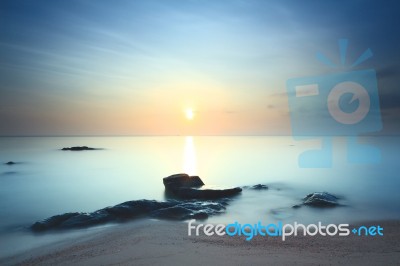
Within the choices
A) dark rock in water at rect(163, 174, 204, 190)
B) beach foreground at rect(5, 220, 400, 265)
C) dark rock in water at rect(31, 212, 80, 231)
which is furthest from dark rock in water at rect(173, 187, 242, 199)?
dark rock in water at rect(31, 212, 80, 231)

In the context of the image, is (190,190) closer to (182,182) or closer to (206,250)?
(182,182)

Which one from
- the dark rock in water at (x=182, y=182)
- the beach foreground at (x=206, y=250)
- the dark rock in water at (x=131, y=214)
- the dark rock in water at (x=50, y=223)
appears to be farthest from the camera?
the dark rock in water at (x=182, y=182)

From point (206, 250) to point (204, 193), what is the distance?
9738mm

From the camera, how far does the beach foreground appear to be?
8.28m

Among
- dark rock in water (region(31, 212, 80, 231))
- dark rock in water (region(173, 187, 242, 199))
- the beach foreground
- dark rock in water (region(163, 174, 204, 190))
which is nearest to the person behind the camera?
the beach foreground

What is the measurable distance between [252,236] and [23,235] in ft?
35.5

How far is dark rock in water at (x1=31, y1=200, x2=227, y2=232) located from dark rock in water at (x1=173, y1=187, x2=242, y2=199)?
260 cm

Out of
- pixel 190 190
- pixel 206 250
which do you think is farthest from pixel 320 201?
pixel 206 250

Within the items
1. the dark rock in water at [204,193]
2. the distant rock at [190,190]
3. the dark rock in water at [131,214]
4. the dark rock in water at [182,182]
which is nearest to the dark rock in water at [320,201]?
the dark rock in water at [204,193]

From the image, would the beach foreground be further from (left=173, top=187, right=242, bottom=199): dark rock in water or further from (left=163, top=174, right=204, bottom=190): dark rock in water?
(left=163, top=174, right=204, bottom=190): dark rock in water

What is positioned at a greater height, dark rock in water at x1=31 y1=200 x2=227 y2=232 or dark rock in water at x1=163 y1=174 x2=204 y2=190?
dark rock in water at x1=163 y1=174 x2=204 y2=190

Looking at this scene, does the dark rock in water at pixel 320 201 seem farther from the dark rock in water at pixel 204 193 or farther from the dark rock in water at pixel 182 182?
the dark rock in water at pixel 182 182

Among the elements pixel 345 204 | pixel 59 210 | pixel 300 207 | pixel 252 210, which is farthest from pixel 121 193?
pixel 345 204

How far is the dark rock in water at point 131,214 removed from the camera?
1312 cm
